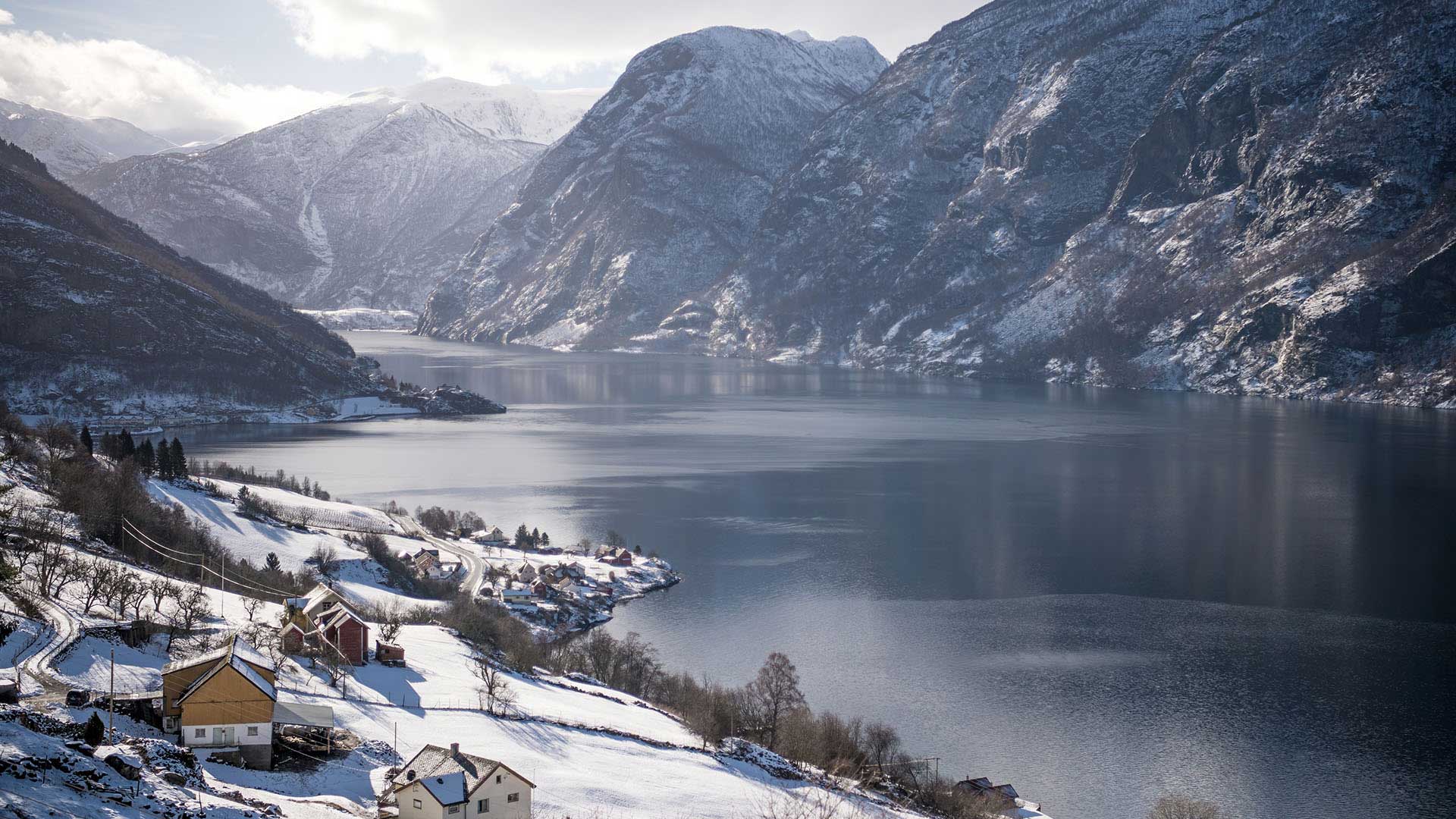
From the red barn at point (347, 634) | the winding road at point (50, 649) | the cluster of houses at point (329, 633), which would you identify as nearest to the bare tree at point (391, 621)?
the cluster of houses at point (329, 633)

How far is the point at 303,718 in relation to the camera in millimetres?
33406

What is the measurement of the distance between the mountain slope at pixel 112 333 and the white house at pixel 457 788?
414ft

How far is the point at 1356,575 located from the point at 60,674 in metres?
68.6

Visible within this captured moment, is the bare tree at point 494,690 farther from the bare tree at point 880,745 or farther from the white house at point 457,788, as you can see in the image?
the bare tree at point 880,745

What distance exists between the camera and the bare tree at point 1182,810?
35.8 m

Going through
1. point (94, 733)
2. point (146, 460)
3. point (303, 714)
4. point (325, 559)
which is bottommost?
point (325, 559)

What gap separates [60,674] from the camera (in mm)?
32000

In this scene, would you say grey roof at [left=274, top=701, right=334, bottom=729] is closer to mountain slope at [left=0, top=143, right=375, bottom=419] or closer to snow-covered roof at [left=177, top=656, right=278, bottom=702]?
snow-covered roof at [left=177, top=656, right=278, bottom=702]

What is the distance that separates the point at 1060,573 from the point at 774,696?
113 ft

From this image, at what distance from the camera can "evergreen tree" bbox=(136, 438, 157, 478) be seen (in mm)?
76938

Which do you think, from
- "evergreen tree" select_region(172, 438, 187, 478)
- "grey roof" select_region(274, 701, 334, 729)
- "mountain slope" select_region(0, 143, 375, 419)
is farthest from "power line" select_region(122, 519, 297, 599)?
"mountain slope" select_region(0, 143, 375, 419)

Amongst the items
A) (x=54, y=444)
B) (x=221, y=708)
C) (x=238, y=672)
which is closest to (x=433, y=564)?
(x=54, y=444)

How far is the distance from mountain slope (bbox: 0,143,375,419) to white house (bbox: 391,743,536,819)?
414 ft

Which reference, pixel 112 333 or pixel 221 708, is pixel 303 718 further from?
pixel 112 333
